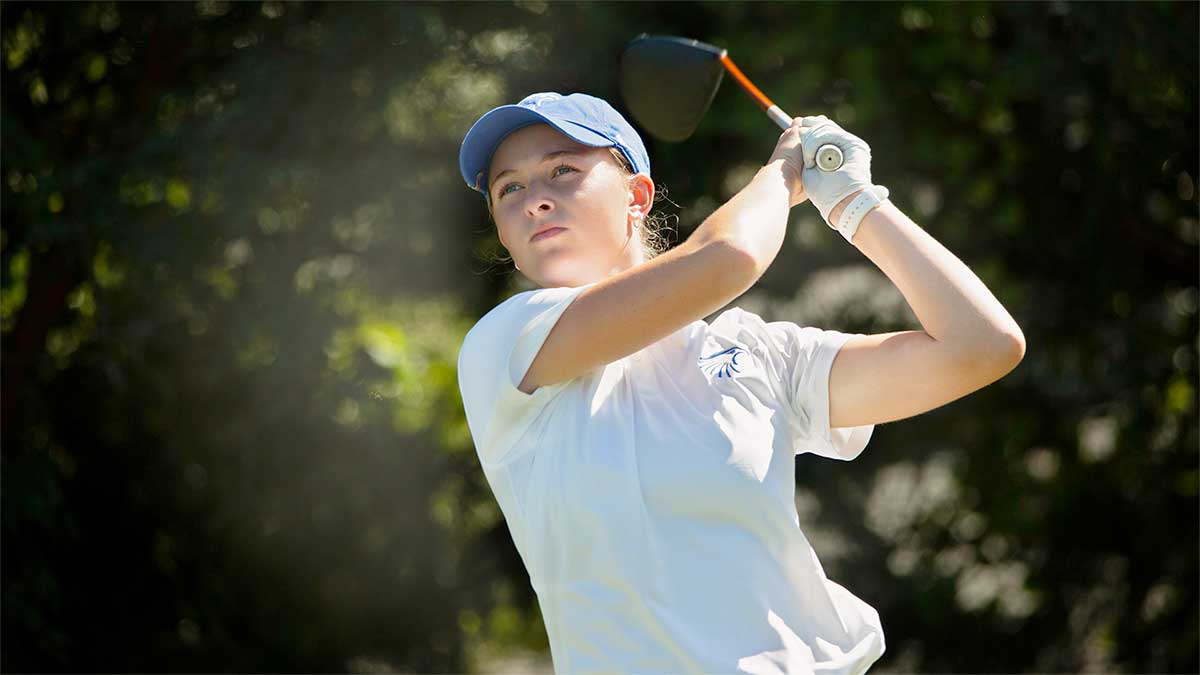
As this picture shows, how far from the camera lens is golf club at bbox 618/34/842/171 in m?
2.28

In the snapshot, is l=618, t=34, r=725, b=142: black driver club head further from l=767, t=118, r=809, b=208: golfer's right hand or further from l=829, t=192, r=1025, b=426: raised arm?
l=829, t=192, r=1025, b=426: raised arm

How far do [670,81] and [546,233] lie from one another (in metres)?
0.60

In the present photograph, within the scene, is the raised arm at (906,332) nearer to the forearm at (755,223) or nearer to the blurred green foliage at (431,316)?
the forearm at (755,223)

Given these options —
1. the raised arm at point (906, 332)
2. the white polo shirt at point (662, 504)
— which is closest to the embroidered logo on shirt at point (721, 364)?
the white polo shirt at point (662, 504)

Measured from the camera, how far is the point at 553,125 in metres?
1.80

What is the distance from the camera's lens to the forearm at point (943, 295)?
1.68 metres

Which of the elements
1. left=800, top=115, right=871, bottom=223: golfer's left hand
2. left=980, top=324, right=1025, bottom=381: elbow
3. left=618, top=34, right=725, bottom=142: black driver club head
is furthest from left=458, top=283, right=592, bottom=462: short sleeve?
left=618, top=34, right=725, bottom=142: black driver club head

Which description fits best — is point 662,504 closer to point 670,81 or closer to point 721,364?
point 721,364

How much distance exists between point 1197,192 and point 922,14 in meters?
1.07

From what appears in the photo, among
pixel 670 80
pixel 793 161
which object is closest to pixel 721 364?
pixel 793 161

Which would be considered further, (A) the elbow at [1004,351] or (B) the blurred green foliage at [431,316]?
(B) the blurred green foliage at [431,316]

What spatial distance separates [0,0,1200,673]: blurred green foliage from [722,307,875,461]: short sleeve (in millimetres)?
2546

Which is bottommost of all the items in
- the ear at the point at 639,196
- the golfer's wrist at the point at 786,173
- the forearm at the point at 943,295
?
the ear at the point at 639,196

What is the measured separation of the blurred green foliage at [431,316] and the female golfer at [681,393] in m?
2.50
